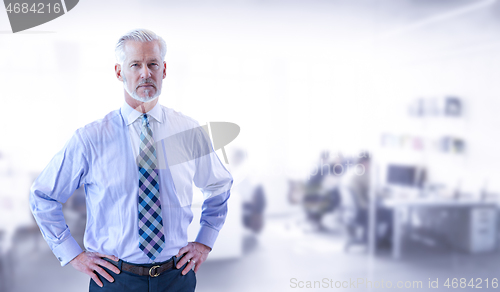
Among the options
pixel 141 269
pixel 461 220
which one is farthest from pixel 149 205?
pixel 461 220

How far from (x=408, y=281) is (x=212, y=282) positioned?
1.47 meters

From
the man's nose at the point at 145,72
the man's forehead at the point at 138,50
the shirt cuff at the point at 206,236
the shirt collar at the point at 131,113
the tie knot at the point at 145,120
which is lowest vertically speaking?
the shirt cuff at the point at 206,236

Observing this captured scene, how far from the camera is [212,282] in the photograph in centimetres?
229

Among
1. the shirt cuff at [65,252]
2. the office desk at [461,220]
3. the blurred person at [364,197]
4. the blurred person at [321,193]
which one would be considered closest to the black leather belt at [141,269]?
the shirt cuff at [65,252]

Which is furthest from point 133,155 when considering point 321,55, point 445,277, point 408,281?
point 445,277

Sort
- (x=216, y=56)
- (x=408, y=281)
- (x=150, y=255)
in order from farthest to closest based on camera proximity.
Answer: (x=408, y=281) < (x=216, y=56) < (x=150, y=255)

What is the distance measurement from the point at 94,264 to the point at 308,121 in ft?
5.06

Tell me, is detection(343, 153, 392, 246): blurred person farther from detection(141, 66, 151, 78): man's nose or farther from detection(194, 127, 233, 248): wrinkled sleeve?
detection(141, 66, 151, 78): man's nose

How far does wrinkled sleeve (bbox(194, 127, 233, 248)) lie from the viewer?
1.60 metres

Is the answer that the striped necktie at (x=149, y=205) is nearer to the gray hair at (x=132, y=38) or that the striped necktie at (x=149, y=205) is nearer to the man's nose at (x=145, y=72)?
the man's nose at (x=145, y=72)

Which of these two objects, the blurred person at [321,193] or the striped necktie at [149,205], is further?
the blurred person at [321,193]

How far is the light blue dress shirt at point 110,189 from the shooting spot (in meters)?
1.39

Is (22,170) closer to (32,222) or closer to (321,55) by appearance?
(32,222)

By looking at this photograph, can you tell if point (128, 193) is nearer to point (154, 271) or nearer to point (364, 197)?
point (154, 271)
